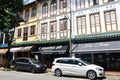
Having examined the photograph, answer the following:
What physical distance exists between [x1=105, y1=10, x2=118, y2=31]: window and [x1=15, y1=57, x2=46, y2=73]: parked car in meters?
8.99

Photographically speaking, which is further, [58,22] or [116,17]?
[58,22]

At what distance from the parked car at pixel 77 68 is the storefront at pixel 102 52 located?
346 centimetres

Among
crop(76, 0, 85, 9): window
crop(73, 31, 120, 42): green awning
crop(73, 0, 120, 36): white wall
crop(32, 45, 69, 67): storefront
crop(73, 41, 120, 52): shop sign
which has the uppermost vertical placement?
crop(76, 0, 85, 9): window

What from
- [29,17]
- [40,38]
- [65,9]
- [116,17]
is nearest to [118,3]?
[116,17]

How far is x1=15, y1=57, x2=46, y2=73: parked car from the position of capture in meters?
19.9

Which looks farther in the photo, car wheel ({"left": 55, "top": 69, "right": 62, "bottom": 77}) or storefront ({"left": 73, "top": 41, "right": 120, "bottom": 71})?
storefront ({"left": 73, "top": 41, "right": 120, "bottom": 71})

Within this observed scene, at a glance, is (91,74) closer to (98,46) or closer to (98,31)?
(98,46)

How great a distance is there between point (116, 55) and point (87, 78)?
6.07 metres

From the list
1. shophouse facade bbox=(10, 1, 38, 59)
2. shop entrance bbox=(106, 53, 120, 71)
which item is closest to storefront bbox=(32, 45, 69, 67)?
shophouse facade bbox=(10, 1, 38, 59)

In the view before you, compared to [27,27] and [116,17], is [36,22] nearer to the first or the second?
[27,27]

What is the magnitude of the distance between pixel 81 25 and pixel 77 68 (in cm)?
807

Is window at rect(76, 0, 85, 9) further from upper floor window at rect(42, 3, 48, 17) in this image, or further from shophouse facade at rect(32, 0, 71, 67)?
upper floor window at rect(42, 3, 48, 17)

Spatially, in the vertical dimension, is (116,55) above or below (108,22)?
below

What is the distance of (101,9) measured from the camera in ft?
67.7
